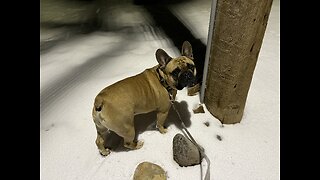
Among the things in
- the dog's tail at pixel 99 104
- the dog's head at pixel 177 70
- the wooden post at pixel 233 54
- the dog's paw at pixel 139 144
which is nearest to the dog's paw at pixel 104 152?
the dog's paw at pixel 139 144

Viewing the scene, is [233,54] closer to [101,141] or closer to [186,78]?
[186,78]

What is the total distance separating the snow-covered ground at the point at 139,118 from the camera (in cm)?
165

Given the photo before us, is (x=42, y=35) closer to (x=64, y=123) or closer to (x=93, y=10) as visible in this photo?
(x=93, y=10)

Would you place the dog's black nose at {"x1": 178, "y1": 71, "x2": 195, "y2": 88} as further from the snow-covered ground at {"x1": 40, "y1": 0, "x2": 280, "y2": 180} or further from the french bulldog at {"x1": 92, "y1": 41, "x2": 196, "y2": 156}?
the snow-covered ground at {"x1": 40, "y1": 0, "x2": 280, "y2": 180}

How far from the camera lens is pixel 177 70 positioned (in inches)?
59.9

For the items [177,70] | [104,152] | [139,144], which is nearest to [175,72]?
[177,70]

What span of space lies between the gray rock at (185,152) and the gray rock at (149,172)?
0.12 meters

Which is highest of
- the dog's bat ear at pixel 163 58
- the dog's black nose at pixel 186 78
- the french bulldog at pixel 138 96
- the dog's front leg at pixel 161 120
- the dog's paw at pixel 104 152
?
the dog's bat ear at pixel 163 58

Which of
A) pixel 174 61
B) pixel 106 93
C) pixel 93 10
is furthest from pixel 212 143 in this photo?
pixel 93 10

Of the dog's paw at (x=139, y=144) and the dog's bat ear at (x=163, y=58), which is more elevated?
the dog's bat ear at (x=163, y=58)

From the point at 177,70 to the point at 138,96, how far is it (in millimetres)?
253

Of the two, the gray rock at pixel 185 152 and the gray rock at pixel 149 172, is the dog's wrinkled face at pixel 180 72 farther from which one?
the gray rock at pixel 149 172

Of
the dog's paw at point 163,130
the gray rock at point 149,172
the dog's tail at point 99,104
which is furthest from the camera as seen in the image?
the dog's paw at point 163,130


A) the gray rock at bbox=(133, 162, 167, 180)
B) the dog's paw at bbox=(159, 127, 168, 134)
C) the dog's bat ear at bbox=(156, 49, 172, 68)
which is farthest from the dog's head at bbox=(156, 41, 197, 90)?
the gray rock at bbox=(133, 162, 167, 180)
